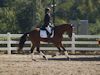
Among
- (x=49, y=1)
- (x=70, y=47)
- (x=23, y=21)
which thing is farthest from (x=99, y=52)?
(x=49, y=1)

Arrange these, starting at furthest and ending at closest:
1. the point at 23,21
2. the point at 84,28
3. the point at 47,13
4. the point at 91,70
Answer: the point at 23,21
the point at 84,28
the point at 47,13
the point at 91,70

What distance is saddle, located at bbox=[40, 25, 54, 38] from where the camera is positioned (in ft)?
68.5

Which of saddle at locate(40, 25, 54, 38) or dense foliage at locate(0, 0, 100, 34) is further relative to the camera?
dense foliage at locate(0, 0, 100, 34)

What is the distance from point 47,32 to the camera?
69.2ft

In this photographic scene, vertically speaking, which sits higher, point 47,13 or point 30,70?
point 47,13

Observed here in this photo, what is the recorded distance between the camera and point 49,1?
53562 millimetres

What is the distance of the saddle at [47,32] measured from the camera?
20878 mm

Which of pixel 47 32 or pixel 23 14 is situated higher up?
pixel 47 32

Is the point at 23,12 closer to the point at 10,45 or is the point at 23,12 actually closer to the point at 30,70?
the point at 10,45

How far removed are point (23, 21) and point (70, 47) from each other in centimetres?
2275

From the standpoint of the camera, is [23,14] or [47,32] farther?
[23,14]

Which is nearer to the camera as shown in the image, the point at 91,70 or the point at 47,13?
the point at 91,70

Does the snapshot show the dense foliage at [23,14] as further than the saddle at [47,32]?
Yes

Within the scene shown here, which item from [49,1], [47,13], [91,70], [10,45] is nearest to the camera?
[91,70]
